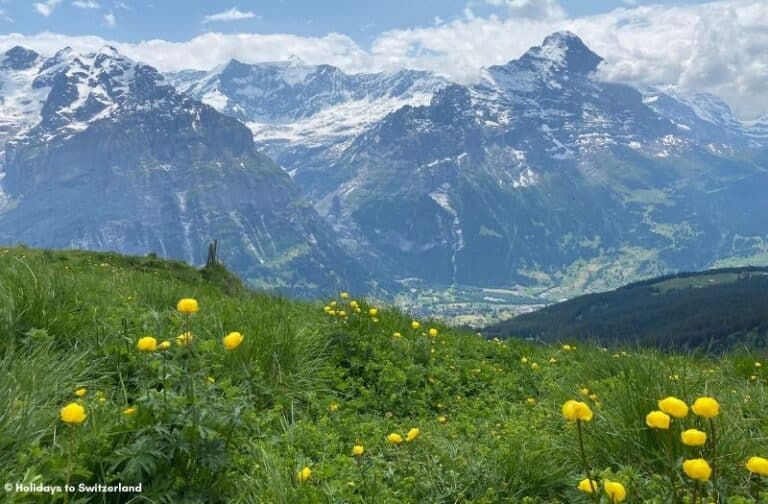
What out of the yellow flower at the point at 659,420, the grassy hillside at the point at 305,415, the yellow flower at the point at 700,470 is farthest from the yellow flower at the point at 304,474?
the yellow flower at the point at 700,470

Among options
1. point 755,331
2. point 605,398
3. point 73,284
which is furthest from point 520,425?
point 755,331

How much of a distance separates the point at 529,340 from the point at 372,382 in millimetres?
7729

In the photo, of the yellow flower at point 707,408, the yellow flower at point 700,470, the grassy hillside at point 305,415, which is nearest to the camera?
the yellow flower at point 700,470

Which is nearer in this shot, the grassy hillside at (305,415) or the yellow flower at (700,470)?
the yellow flower at (700,470)

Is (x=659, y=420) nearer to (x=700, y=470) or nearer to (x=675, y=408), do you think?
(x=675, y=408)

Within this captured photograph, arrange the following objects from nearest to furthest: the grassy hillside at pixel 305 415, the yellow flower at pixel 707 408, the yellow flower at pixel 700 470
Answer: the yellow flower at pixel 700 470, the yellow flower at pixel 707 408, the grassy hillside at pixel 305 415

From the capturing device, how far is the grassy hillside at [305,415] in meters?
4.06

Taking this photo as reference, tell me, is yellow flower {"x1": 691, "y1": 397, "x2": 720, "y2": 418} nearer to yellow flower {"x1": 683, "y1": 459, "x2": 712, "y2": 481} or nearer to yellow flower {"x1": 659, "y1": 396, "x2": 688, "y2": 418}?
yellow flower {"x1": 659, "y1": 396, "x2": 688, "y2": 418}

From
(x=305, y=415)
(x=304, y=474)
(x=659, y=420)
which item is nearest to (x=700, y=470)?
(x=659, y=420)

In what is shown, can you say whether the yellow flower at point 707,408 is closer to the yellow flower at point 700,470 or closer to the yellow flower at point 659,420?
the yellow flower at point 659,420

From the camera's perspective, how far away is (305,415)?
679 centimetres

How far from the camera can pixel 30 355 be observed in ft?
19.1

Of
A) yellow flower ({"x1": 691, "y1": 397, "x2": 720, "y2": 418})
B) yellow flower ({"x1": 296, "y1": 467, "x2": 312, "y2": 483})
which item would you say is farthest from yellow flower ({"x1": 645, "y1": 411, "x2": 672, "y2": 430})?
yellow flower ({"x1": 296, "y1": 467, "x2": 312, "y2": 483})

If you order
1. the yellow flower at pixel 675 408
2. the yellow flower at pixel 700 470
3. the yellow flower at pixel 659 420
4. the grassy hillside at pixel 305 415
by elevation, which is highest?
the yellow flower at pixel 675 408
